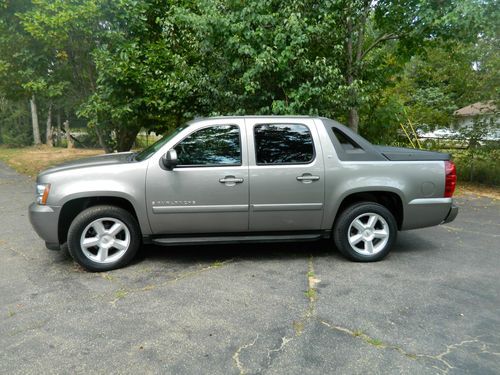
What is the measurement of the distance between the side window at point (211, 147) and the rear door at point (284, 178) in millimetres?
184

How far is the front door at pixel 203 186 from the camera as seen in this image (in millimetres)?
4277

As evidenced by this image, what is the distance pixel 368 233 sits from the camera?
4.61 metres

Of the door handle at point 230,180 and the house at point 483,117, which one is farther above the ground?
the house at point 483,117

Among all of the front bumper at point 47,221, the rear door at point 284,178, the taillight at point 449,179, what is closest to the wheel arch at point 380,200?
the rear door at point 284,178

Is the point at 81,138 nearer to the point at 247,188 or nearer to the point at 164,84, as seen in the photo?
the point at 164,84

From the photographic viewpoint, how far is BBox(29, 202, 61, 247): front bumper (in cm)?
418

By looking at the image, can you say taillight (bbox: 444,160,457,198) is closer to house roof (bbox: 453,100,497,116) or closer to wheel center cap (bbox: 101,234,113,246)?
wheel center cap (bbox: 101,234,113,246)

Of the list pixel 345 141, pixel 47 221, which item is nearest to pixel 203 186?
pixel 47 221

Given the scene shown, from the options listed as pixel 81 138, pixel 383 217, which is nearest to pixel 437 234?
pixel 383 217

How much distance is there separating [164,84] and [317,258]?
5.12 meters

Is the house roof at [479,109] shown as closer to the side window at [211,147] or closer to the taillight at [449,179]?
the taillight at [449,179]

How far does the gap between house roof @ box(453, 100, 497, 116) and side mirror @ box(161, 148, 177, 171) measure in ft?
28.6

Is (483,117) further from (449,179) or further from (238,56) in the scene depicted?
(238,56)

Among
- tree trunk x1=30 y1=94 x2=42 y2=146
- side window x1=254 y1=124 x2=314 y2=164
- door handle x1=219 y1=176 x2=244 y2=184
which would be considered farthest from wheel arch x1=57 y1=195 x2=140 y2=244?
tree trunk x1=30 y1=94 x2=42 y2=146
